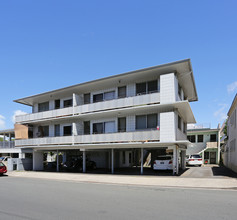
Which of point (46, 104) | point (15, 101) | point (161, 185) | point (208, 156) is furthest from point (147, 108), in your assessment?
point (208, 156)

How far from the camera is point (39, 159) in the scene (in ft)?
88.5

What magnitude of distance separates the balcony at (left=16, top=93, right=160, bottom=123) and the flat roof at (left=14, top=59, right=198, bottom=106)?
6.27 feet

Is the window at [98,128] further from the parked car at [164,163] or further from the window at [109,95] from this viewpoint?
the parked car at [164,163]

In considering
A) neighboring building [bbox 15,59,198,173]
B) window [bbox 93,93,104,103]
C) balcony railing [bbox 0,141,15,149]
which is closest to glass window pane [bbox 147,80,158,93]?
neighboring building [bbox 15,59,198,173]

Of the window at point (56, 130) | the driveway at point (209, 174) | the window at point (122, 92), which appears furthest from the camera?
the window at point (56, 130)

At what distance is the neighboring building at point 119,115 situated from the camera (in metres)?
17.7

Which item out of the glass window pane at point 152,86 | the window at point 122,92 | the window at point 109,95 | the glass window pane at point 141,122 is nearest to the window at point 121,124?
the glass window pane at point 141,122

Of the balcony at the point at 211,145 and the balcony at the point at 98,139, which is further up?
the balcony at the point at 98,139

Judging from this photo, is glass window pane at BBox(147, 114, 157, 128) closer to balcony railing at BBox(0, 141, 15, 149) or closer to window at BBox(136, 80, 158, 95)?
window at BBox(136, 80, 158, 95)

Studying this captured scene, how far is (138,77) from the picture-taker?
64.5 feet

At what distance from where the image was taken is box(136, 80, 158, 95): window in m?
19.4

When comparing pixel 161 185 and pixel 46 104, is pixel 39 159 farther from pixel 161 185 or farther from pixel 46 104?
pixel 161 185

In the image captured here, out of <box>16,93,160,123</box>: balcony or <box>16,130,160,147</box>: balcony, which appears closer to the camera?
<box>16,130,160,147</box>: balcony

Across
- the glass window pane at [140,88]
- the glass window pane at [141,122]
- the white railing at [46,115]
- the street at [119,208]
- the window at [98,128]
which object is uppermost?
the glass window pane at [140,88]
